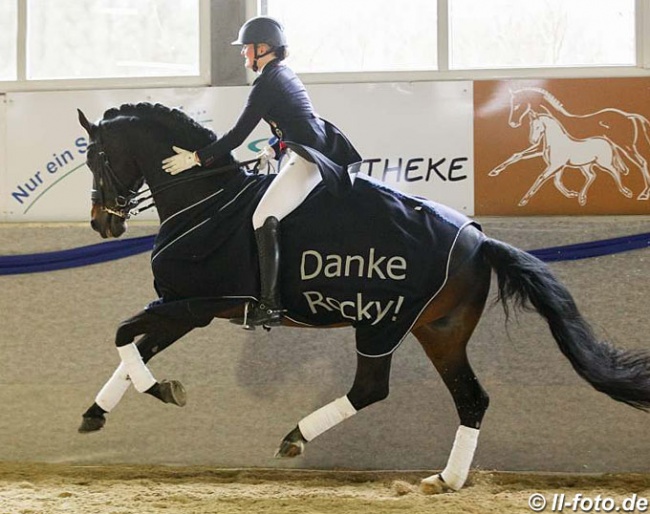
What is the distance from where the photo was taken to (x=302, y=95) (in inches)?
151

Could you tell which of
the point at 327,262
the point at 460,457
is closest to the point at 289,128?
the point at 327,262

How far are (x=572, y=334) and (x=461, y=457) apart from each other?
0.75m

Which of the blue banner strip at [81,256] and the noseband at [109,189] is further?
the blue banner strip at [81,256]

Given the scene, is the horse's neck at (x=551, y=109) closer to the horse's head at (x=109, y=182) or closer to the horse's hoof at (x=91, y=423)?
the horse's head at (x=109, y=182)

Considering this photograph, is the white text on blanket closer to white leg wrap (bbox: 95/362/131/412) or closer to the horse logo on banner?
white leg wrap (bbox: 95/362/131/412)

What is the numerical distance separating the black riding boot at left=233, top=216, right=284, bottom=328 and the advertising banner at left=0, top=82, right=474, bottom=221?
144cm

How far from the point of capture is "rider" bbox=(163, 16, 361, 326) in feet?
12.0

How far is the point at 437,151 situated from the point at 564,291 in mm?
1417

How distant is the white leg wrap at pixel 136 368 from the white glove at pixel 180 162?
78 cm

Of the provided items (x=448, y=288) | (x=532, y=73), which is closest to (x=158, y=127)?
(x=448, y=288)

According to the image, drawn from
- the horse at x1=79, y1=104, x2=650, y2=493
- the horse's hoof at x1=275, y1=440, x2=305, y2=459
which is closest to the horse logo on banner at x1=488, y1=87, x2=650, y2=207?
the horse at x1=79, y1=104, x2=650, y2=493

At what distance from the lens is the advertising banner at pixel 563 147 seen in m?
4.86

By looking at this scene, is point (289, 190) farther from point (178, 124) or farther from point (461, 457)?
point (461, 457)

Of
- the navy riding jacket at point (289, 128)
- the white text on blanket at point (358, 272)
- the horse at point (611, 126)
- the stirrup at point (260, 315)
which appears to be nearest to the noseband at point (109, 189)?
the navy riding jacket at point (289, 128)
